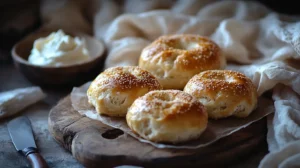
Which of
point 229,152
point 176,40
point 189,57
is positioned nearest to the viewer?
point 229,152

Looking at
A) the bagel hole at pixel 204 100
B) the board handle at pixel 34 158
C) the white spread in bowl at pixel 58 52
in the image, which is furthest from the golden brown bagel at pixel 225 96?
the white spread in bowl at pixel 58 52

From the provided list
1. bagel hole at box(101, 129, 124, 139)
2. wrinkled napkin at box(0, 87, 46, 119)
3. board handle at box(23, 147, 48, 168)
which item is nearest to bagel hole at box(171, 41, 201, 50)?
bagel hole at box(101, 129, 124, 139)

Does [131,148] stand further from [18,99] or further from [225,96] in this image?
[18,99]

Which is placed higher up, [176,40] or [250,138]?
[176,40]

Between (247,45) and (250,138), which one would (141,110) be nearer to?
(250,138)

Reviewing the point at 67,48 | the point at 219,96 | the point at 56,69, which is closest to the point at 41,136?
the point at 56,69

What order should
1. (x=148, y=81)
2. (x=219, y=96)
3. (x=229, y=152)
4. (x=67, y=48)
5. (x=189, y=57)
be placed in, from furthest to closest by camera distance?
1. (x=67, y=48)
2. (x=189, y=57)
3. (x=148, y=81)
4. (x=219, y=96)
5. (x=229, y=152)

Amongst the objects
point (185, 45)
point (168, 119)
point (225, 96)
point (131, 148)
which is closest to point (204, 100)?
point (225, 96)
